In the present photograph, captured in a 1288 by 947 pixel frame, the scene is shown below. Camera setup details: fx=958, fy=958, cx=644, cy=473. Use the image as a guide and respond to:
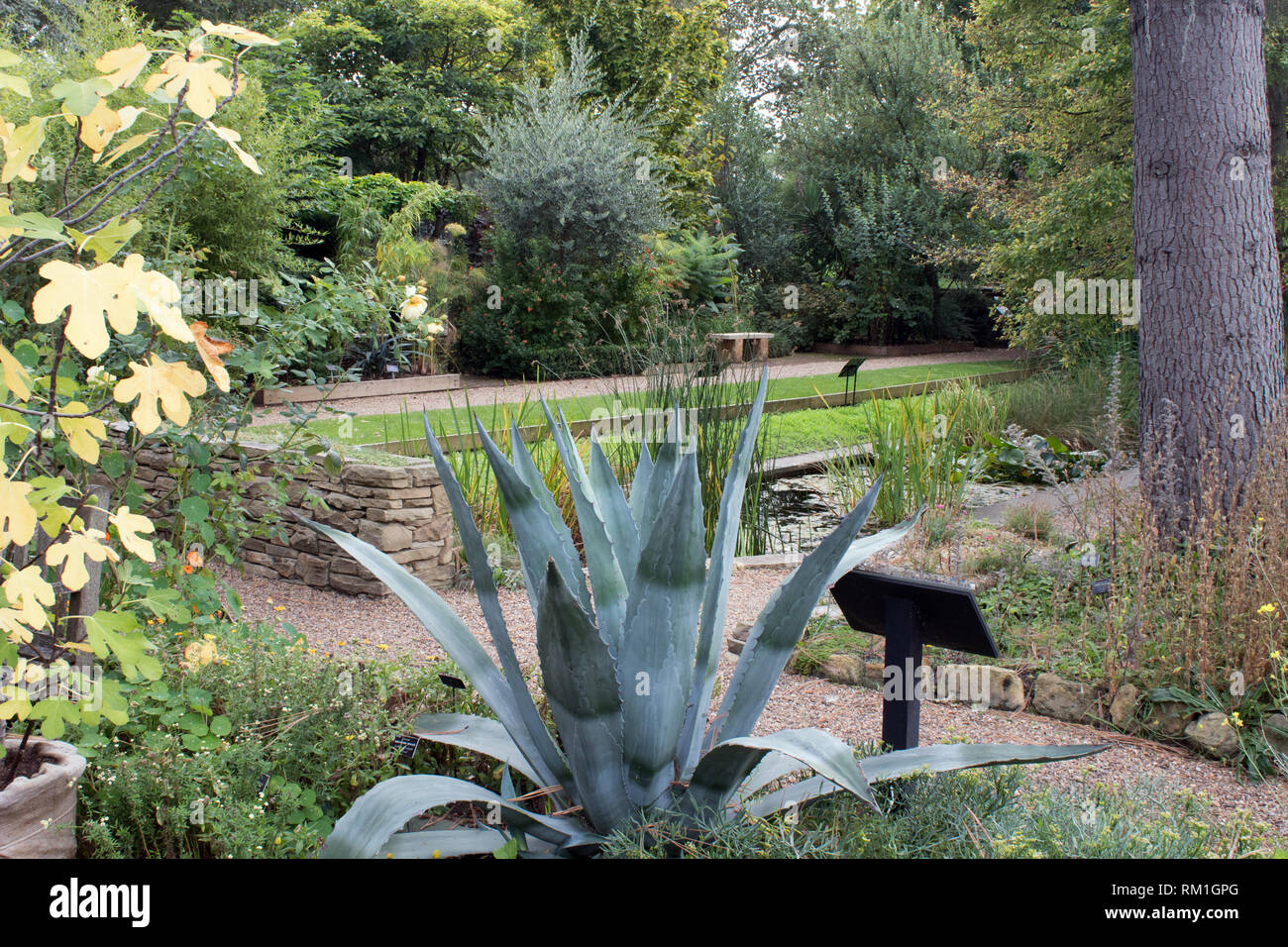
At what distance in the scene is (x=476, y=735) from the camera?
80.1 inches

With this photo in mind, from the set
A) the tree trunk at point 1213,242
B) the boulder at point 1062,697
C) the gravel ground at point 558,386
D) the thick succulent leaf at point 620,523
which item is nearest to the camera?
the thick succulent leaf at point 620,523

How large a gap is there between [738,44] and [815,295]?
51.7 feet

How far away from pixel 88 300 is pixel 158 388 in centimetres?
12

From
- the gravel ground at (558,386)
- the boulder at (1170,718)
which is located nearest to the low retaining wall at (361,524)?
the gravel ground at (558,386)

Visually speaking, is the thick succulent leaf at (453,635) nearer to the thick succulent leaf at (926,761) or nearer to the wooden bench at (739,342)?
the thick succulent leaf at (926,761)

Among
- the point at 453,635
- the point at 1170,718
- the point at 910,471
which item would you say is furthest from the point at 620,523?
the point at 910,471

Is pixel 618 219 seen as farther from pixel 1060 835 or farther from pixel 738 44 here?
pixel 738 44

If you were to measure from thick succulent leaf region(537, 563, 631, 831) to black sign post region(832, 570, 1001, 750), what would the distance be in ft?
2.10

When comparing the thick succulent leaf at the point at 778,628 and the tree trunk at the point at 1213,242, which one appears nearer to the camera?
the thick succulent leaf at the point at 778,628

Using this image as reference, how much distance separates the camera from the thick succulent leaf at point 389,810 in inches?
61.0

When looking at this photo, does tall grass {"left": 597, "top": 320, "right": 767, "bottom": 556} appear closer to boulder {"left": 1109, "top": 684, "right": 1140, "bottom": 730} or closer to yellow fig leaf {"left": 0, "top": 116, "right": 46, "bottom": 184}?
boulder {"left": 1109, "top": 684, "right": 1140, "bottom": 730}

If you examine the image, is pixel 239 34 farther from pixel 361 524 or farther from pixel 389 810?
pixel 361 524
